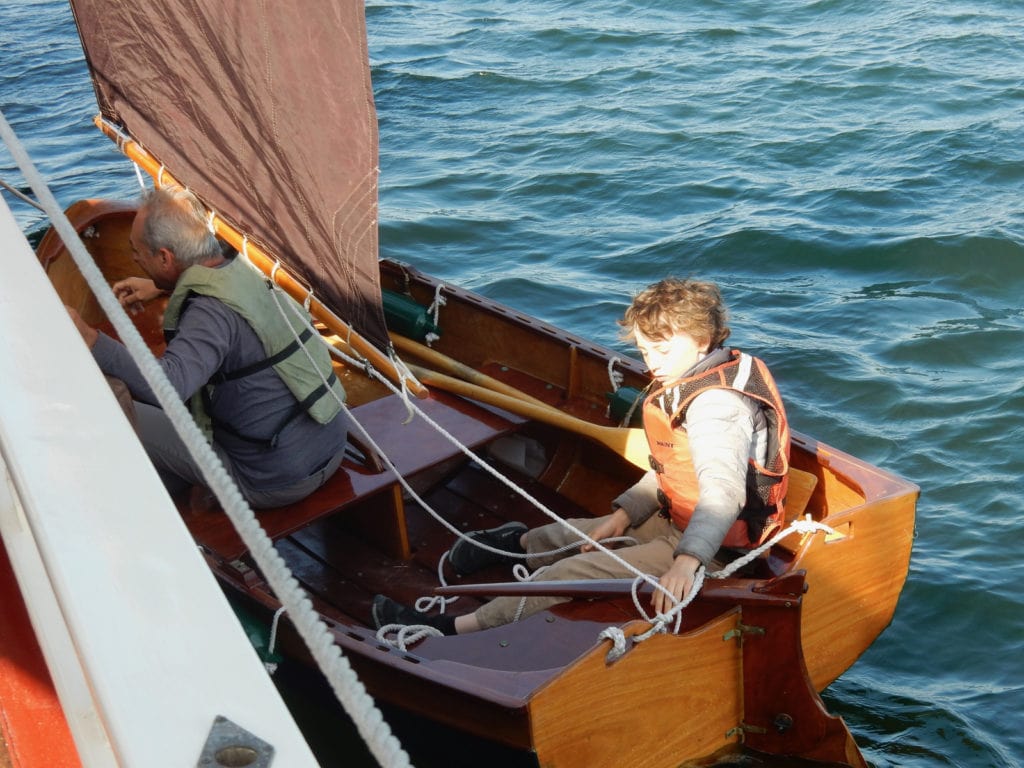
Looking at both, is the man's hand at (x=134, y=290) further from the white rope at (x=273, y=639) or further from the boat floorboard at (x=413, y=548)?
the white rope at (x=273, y=639)

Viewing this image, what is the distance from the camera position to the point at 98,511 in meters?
1.12

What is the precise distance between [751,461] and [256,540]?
2264 mm

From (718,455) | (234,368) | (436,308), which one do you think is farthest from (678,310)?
(436,308)

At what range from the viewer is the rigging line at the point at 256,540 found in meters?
0.95

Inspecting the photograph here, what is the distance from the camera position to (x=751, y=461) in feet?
10.7

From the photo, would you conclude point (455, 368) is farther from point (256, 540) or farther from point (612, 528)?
point (256, 540)

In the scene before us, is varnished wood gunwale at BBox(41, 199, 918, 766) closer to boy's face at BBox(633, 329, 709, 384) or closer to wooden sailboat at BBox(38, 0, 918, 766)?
wooden sailboat at BBox(38, 0, 918, 766)

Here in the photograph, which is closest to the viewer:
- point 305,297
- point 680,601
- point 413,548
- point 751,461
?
point 680,601

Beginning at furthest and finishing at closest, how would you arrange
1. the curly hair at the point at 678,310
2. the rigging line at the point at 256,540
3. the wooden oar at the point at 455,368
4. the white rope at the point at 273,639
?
the wooden oar at the point at 455,368, the white rope at the point at 273,639, the curly hair at the point at 678,310, the rigging line at the point at 256,540

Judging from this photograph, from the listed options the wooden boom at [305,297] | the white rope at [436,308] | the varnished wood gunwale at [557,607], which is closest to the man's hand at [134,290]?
the wooden boom at [305,297]

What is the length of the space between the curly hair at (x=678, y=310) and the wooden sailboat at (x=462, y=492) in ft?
2.14

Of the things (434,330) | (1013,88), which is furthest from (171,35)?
(1013,88)

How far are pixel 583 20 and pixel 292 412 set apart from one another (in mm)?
9612

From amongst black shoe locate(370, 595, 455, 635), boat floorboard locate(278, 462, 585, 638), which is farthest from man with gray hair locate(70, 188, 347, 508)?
black shoe locate(370, 595, 455, 635)
